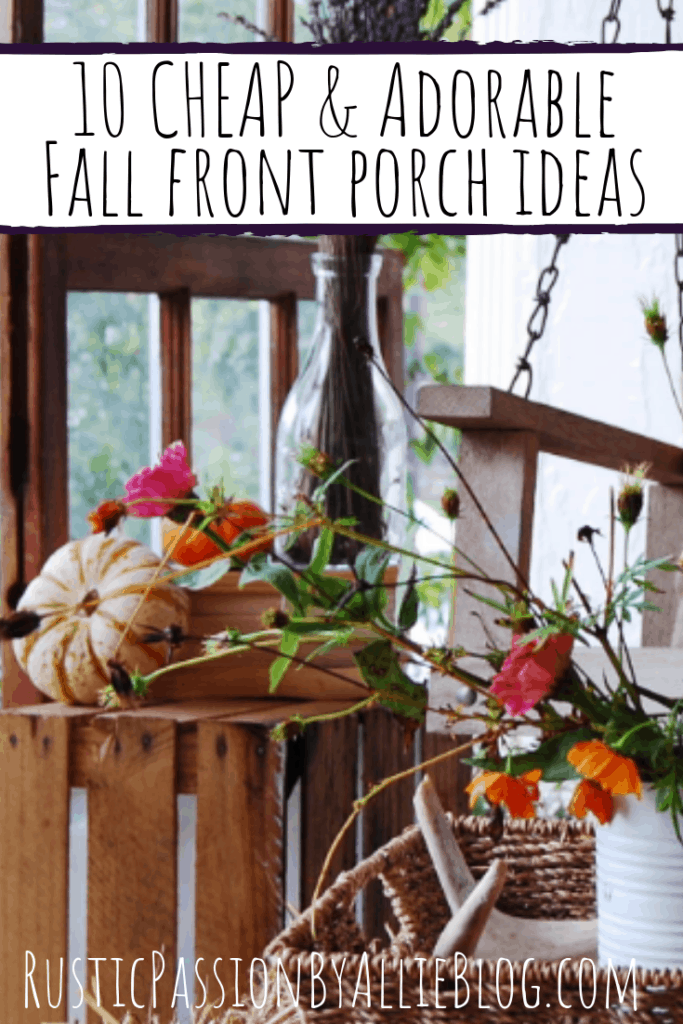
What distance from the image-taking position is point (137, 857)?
1.17 metres

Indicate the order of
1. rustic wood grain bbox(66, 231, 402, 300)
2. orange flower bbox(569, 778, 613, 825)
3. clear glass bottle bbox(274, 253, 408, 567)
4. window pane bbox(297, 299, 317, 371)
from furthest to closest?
window pane bbox(297, 299, 317, 371), rustic wood grain bbox(66, 231, 402, 300), clear glass bottle bbox(274, 253, 408, 567), orange flower bbox(569, 778, 613, 825)

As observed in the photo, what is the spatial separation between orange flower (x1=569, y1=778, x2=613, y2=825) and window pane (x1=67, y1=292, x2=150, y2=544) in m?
1.00

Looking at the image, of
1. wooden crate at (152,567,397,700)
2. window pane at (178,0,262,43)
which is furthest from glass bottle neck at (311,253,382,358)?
window pane at (178,0,262,43)

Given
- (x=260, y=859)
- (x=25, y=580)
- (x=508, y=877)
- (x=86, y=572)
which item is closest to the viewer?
(x=508, y=877)

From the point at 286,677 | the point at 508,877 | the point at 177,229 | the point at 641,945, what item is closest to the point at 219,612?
the point at 286,677

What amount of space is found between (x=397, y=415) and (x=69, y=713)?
44 centimetres

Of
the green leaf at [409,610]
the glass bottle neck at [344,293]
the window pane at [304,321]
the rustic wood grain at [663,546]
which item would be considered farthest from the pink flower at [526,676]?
the window pane at [304,321]

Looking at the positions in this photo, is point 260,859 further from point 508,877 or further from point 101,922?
point 508,877

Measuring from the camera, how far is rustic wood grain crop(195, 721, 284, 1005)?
114cm

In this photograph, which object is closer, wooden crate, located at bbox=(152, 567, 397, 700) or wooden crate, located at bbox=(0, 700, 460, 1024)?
wooden crate, located at bbox=(0, 700, 460, 1024)

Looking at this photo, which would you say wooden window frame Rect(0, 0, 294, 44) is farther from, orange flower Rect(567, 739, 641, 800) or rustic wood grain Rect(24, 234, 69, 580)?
orange flower Rect(567, 739, 641, 800)

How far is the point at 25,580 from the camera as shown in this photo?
1.46 m

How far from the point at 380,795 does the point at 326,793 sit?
0.10 metres

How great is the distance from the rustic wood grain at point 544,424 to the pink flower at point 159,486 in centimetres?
16
